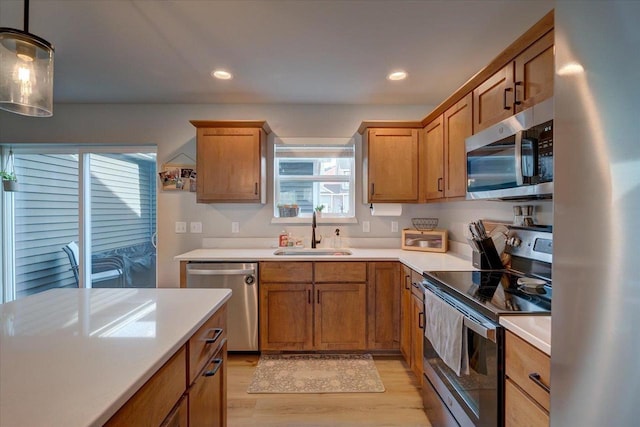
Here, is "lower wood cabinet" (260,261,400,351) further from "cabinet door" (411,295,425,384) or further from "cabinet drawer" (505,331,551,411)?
"cabinet drawer" (505,331,551,411)

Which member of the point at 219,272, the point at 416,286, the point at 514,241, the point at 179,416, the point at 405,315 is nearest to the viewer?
the point at 179,416

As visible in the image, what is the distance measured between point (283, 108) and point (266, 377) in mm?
2606

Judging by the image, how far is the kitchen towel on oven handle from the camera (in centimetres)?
134

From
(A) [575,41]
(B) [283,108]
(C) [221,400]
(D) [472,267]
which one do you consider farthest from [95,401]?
(B) [283,108]

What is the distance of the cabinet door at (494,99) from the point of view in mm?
1558

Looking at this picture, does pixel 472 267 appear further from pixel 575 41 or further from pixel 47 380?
pixel 47 380

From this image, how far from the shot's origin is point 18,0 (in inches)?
62.0

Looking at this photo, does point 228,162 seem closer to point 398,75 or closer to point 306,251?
point 306,251

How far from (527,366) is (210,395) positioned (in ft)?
4.01

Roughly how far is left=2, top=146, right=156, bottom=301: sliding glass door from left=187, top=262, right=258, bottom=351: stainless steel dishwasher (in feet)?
3.65

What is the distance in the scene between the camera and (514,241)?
180 centimetres

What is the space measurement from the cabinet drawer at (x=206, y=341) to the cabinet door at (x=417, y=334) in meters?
1.31

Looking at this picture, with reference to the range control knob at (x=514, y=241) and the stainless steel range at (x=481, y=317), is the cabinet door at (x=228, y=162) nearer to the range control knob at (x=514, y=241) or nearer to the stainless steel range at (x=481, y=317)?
the stainless steel range at (x=481, y=317)

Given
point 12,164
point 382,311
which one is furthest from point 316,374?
point 12,164
